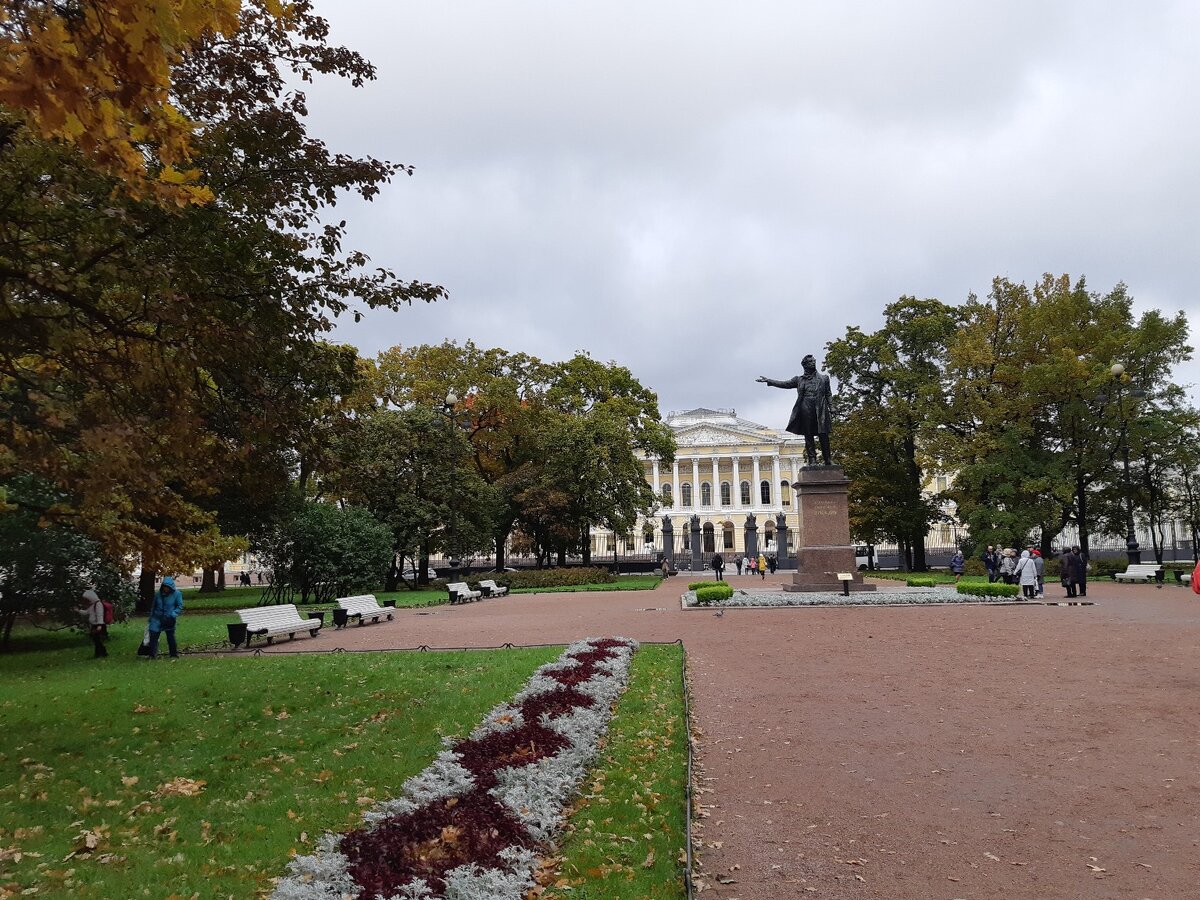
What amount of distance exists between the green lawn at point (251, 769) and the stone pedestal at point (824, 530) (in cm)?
1273

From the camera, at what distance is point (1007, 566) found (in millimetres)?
29891

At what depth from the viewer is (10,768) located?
6.95 m

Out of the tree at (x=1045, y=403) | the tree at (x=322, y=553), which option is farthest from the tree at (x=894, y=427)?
the tree at (x=322, y=553)

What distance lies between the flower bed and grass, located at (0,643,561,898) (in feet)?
1.15

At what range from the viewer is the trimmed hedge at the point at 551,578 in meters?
37.7

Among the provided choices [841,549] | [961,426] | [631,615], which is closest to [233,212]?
[631,615]

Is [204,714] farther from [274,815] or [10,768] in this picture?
[274,815]

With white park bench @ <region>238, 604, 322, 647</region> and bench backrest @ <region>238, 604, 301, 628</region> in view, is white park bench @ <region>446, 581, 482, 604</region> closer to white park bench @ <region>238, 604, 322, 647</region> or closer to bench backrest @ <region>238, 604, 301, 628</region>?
white park bench @ <region>238, 604, 322, 647</region>

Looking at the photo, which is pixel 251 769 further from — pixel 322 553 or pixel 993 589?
pixel 322 553

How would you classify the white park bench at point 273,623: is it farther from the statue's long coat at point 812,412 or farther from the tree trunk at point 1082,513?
the tree trunk at point 1082,513

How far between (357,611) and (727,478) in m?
74.0

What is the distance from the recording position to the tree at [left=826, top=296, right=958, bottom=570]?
4200 centimetres

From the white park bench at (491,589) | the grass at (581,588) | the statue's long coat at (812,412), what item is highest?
the statue's long coat at (812,412)

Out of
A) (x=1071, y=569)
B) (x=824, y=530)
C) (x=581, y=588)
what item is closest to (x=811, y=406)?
(x=824, y=530)
